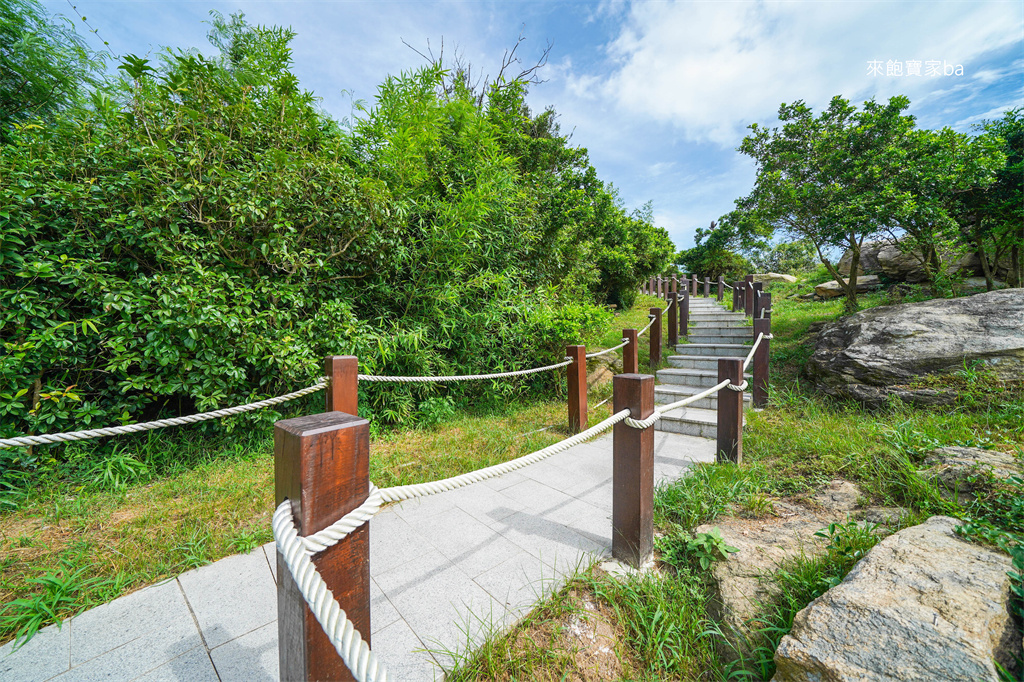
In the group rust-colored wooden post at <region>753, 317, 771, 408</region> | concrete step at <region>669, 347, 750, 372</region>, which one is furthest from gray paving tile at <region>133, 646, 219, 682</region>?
concrete step at <region>669, 347, 750, 372</region>

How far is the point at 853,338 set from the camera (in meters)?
4.41

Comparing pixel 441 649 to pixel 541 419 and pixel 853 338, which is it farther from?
pixel 853 338

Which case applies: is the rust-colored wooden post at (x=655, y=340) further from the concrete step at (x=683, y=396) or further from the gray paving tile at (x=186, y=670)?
the gray paving tile at (x=186, y=670)

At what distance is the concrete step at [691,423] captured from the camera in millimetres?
3957

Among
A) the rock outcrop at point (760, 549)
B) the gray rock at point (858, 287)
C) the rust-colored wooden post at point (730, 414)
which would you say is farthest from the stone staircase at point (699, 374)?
the gray rock at point (858, 287)

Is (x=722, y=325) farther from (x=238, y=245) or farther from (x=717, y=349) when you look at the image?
(x=238, y=245)

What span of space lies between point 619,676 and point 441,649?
659 millimetres

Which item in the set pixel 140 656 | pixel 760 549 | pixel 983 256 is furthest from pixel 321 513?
pixel 983 256

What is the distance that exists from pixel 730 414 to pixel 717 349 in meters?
3.85

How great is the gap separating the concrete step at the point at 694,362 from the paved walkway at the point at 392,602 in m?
4.06

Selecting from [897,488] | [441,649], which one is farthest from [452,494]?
[897,488]

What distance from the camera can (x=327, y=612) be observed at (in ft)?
2.21

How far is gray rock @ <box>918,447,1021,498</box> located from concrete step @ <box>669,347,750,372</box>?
131 inches

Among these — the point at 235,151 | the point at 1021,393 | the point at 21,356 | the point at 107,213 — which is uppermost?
the point at 235,151
